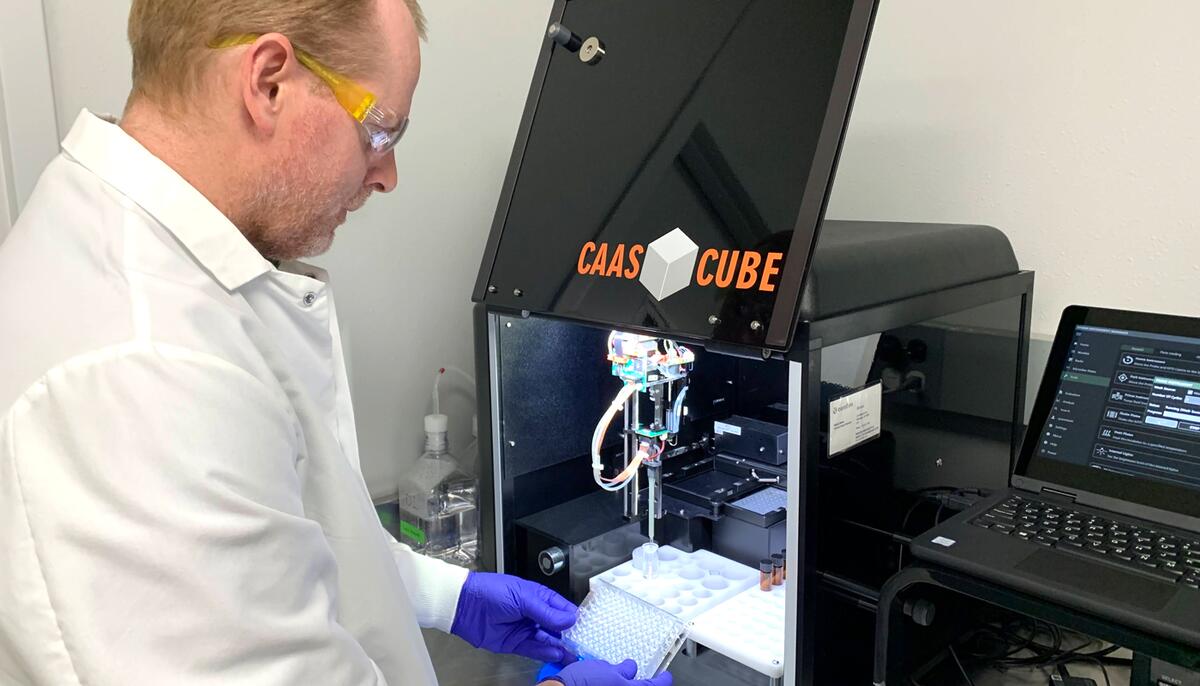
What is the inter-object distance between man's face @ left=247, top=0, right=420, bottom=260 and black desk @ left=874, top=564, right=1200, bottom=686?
0.64 metres

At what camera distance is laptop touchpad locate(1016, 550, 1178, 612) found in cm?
69

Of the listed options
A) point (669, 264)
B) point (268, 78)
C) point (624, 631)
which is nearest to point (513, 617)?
point (624, 631)

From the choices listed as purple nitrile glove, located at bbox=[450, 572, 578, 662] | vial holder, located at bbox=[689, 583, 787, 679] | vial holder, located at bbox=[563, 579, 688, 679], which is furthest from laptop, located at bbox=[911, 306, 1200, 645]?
purple nitrile glove, located at bbox=[450, 572, 578, 662]

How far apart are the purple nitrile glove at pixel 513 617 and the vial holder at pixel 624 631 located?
0.09 ft

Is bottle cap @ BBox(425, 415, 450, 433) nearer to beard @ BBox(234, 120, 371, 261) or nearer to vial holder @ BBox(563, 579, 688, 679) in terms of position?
vial holder @ BBox(563, 579, 688, 679)

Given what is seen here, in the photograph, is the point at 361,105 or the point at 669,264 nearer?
the point at 361,105

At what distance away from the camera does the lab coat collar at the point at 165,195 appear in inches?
24.9

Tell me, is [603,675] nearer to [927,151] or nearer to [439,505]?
[439,505]

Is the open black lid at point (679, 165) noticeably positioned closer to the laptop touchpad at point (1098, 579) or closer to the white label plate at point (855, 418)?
the white label plate at point (855, 418)

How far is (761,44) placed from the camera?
90 centimetres

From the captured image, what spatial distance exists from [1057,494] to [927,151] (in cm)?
A: 64

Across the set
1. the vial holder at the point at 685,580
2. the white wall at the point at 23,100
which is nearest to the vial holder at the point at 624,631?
the vial holder at the point at 685,580

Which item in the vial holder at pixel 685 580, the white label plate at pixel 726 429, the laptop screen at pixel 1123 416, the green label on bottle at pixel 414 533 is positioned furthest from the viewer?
the green label on bottle at pixel 414 533

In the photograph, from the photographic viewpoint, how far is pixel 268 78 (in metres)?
0.64
